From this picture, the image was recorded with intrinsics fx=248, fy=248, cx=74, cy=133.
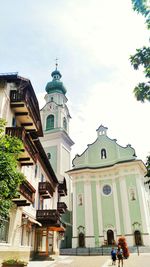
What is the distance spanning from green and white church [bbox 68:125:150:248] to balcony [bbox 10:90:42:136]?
2364 centimetres

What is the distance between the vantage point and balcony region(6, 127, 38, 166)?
14692 mm

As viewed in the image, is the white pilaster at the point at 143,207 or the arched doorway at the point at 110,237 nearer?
the white pilaster at the point at 143,207

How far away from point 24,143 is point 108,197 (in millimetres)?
27881

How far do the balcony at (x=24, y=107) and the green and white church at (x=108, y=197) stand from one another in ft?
77.6

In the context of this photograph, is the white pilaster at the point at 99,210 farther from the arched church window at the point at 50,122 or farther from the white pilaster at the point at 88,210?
the arched church window at the point at 50,122

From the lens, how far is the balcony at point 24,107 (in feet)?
51.9

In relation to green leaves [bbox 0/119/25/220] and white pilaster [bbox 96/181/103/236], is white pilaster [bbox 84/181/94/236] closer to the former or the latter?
white pilaster [bbox 96/181/103/236]

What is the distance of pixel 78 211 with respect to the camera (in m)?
39.6

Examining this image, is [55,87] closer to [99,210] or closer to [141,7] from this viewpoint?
[99,210]

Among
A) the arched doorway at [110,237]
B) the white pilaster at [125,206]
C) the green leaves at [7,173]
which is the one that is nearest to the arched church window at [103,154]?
the white pilaster at [125,206]

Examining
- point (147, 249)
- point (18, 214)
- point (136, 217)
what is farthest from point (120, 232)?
point (18, 214)

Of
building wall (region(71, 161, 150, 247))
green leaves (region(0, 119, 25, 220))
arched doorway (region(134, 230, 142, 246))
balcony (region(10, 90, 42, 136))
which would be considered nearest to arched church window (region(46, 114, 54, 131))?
building wall (region(71, 161, 150, 247))

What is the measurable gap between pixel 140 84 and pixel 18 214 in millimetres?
12889

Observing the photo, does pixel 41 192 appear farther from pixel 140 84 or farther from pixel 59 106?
pixel 59 106
